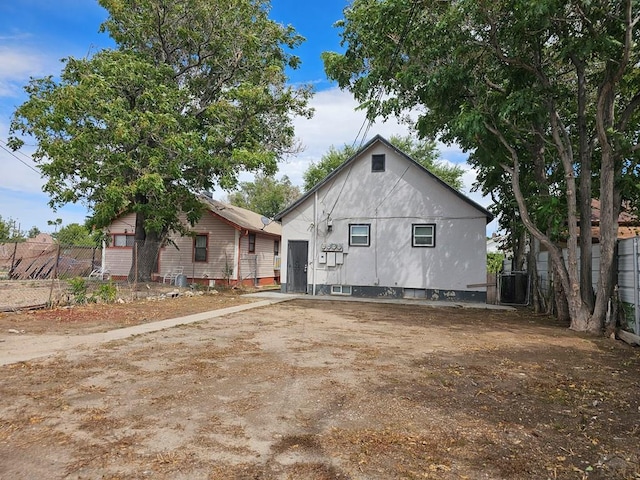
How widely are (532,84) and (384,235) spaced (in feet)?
25.8

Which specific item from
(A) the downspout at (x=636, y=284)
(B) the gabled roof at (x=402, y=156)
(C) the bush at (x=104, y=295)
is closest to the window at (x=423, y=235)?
(B) the gabled roof at (x=402, y=156)

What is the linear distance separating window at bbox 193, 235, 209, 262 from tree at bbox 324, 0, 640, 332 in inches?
463

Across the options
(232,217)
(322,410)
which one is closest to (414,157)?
(232,217)

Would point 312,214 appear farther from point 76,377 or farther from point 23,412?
point 23,412

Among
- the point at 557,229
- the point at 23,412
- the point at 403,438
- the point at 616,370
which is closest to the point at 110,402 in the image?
the point at 23,412

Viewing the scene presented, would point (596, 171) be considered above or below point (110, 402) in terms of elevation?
above

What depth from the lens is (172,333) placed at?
834 centimetres

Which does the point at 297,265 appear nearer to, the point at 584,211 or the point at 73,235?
the point at 584,211

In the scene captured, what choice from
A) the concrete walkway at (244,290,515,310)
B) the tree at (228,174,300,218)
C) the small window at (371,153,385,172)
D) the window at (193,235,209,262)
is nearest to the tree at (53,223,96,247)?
the tree at (228,174,300,218)

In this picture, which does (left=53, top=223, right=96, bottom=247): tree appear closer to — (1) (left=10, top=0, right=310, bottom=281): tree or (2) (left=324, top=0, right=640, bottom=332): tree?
(1) (left=10, top=0, right=310, bottom=281): tree

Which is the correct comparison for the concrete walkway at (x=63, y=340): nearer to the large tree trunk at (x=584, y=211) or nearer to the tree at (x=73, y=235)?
the large tree trunk at (x=584, y=211)

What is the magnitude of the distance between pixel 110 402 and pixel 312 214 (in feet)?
46.0

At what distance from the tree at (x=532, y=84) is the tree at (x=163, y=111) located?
5341mm

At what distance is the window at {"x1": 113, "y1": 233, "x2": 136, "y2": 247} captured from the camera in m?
23.2
